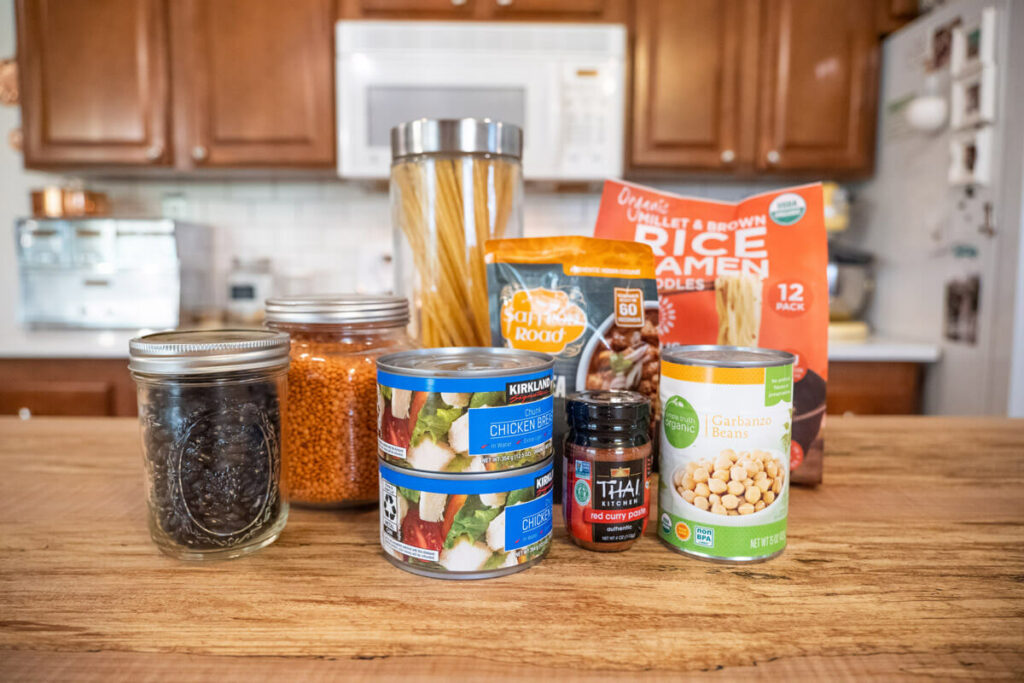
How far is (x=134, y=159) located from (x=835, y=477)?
2.48m

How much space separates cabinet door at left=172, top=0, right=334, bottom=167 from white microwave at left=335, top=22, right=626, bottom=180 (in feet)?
0.31

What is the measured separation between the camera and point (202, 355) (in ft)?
1.69

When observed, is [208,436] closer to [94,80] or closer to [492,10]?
[492,10]

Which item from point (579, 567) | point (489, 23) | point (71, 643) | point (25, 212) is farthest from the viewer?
point (25, 212)

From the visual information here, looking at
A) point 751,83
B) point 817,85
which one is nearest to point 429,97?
point 751,83

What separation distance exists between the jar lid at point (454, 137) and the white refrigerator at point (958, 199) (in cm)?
167

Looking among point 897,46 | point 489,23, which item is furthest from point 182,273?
point 897,46

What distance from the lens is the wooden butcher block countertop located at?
411mm

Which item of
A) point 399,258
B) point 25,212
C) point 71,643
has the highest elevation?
point 25,212

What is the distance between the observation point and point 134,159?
2.40m

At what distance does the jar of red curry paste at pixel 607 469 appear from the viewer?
1.80 feet

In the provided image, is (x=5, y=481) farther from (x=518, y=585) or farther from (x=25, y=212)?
(x=25, y=212)

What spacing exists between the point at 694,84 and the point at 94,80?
82.3 inches

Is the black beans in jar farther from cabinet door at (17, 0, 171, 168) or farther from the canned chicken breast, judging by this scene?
cabinet door at (17, 0, 171, 168)
